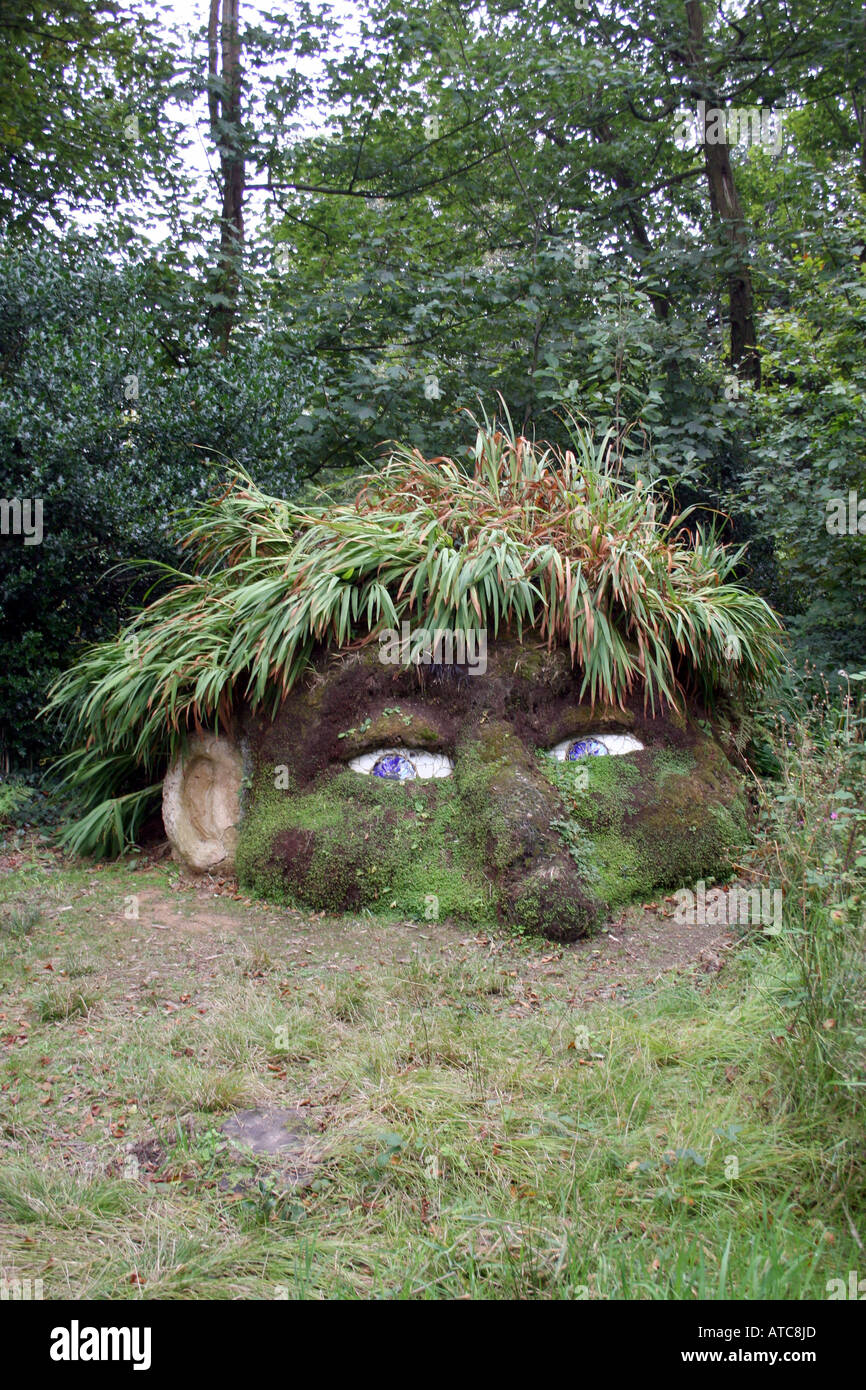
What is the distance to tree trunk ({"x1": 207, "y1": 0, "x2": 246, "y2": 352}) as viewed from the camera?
8.89 meters

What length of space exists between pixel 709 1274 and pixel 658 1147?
0.51 metres

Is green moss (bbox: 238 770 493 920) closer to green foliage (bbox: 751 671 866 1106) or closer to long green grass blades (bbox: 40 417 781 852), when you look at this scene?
long green grass blades (bbox: 40 417 781 852)

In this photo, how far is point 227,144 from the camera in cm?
940

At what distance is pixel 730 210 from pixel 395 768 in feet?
26.8

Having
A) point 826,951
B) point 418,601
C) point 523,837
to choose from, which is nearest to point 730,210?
point 418,601

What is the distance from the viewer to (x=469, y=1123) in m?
2.89

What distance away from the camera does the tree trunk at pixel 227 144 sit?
889 cm

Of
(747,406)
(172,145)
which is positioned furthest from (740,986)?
(172,145)
